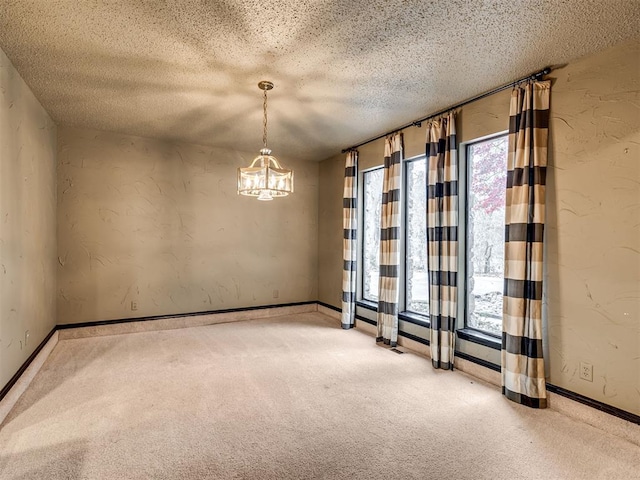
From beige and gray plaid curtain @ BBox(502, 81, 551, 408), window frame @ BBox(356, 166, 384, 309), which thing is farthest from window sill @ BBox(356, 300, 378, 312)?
beige and gray plaid curtain @ BBox(502, 81, 551, 408)

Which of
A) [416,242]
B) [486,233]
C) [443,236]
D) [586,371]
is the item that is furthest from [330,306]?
[586,371]

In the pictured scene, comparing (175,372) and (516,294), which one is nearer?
(516,294)

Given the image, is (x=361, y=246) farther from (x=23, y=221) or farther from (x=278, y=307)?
(x=23, y=221)

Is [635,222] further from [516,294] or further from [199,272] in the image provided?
[199,272]

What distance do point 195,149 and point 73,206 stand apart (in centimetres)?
173

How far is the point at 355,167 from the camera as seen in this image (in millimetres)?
5020

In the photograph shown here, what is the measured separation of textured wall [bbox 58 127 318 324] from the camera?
4.35 metres

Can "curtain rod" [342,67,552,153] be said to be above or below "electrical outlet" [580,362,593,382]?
above

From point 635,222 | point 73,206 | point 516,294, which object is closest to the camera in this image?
point 635,222

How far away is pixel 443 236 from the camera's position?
3484mm

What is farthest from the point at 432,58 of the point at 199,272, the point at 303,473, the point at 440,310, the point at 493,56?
the point at 199,272

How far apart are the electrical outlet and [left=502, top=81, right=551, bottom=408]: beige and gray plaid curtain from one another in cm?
25

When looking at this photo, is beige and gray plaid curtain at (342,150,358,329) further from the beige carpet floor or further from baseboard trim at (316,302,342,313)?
the beige carpet floor

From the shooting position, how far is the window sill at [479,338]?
3.11 meters
